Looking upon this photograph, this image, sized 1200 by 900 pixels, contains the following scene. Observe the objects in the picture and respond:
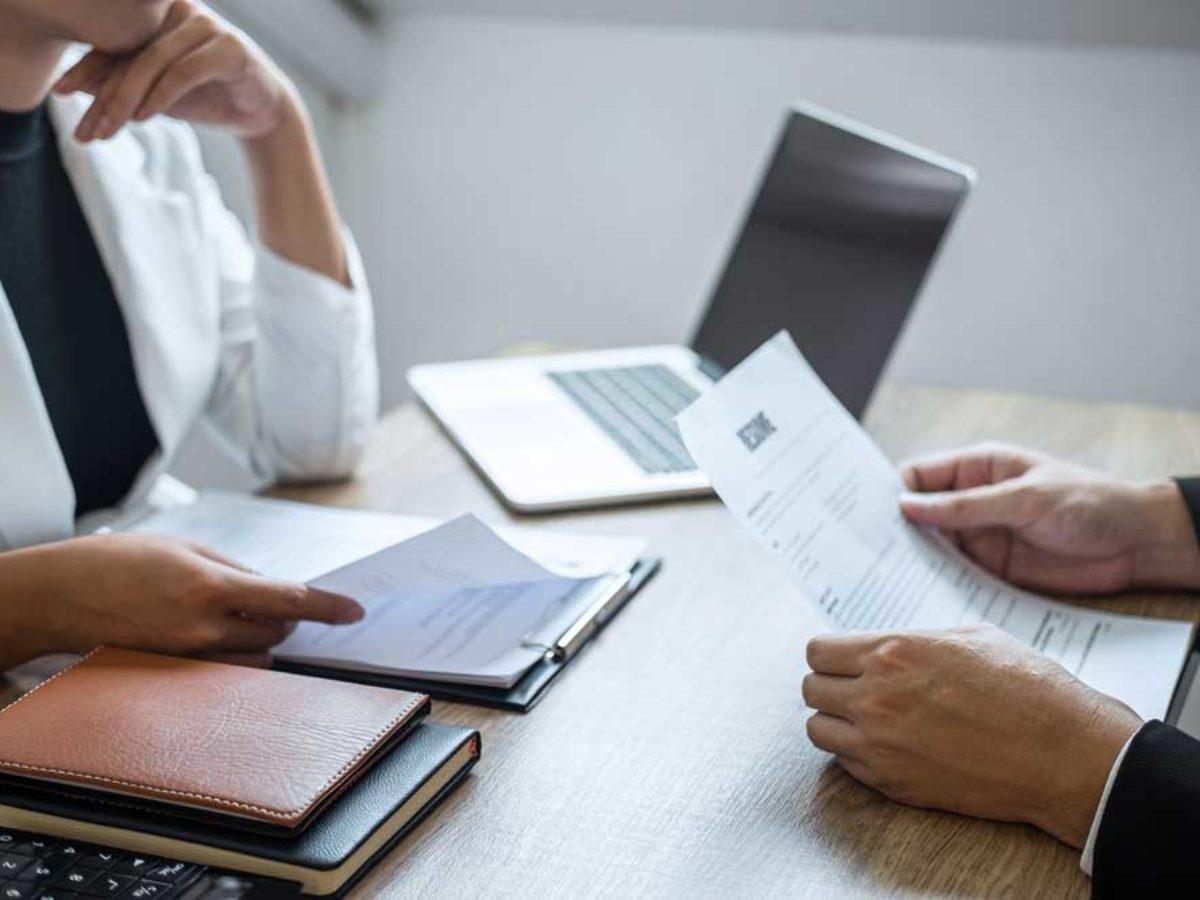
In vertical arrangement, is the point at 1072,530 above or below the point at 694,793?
above

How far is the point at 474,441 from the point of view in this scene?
4.53 feet

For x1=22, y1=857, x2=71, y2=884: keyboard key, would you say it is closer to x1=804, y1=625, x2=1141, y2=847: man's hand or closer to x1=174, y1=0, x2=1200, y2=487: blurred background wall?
x1=804, y1=625, x2=1141, y2=847: man's hand

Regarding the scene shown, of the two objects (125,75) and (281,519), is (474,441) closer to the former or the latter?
(281,519)

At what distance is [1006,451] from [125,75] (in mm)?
796

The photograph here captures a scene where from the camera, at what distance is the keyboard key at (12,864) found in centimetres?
71

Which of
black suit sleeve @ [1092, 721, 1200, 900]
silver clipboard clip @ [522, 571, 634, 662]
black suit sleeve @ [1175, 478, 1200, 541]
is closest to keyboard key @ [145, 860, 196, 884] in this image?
silver clipboard clip @ [522, 571, 634, 662]

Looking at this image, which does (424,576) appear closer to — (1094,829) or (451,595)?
(451,595)

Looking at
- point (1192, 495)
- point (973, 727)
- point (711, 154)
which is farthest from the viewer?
point (711, 154)

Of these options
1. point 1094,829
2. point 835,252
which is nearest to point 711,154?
point 835,252

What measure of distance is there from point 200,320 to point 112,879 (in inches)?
30.0

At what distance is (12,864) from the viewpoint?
2.37 ft

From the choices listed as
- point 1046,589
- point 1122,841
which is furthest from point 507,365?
point 1122,841

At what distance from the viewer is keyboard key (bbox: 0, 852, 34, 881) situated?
2.34ft

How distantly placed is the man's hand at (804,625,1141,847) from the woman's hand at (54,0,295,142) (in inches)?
29.5
